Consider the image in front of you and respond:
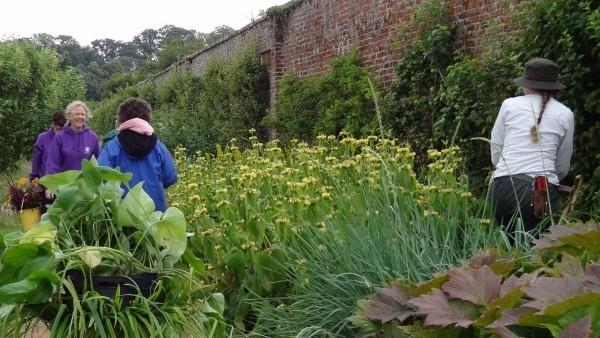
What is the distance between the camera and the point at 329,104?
10.4 m

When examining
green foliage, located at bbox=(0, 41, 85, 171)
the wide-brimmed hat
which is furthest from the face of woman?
green foliage, located at bbox=(0, 41, 85, 171)

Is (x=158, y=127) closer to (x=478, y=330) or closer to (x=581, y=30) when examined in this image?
(x=581, y=30)

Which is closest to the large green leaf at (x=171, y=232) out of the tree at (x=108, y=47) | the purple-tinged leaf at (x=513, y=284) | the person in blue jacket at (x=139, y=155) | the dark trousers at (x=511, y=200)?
the purple-tinged leaf at (x=513, y=284)

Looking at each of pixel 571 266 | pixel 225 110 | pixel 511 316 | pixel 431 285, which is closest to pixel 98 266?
pixel 431 285

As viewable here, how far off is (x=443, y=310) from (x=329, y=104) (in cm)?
871

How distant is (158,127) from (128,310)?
1255 centimetres

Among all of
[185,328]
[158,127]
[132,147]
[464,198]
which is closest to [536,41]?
[464,198]

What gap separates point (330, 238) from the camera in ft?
10.6

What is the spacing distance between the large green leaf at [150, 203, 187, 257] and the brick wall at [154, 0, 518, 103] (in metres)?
5.38

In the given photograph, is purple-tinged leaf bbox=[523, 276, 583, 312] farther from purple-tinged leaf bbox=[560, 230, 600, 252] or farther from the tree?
the tree

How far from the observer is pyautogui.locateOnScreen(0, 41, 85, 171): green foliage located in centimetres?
1393

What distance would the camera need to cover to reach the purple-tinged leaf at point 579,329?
144 cm

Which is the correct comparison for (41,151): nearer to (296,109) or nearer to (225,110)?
(296,109)

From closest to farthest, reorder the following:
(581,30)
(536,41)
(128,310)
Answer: (128,310)
(581,30)
(536,41)
